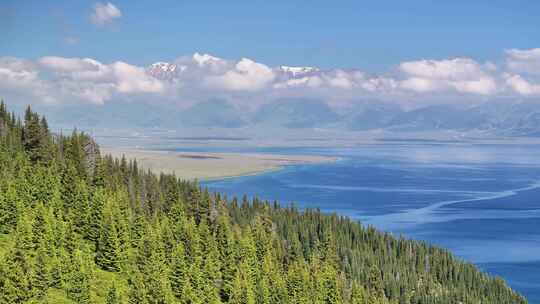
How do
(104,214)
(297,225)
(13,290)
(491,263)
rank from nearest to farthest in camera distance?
(13,290) < (104,214) < (297,225) < (491,263)

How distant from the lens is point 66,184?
102 metres

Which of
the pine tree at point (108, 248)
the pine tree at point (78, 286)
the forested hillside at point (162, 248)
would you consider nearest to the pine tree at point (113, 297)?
the forested hillside at point (162, 248)

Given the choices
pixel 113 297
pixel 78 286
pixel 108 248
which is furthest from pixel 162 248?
pixel 113 297

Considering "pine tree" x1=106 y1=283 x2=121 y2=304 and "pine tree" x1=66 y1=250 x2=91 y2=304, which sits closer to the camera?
"pine tree" x1=106 y1=283 x2=121 y2=304

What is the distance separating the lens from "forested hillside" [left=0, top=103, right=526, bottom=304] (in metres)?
72.1

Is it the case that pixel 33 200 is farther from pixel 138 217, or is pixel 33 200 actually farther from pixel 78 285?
pixel 78 285

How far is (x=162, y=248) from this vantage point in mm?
92562

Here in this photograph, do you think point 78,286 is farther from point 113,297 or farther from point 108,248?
point 108,248

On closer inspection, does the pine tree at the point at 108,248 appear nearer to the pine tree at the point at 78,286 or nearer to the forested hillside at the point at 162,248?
the forested hillside at the point at 162,248

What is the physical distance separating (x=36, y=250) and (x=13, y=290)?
14693 mm

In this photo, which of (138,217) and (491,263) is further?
(491,263)

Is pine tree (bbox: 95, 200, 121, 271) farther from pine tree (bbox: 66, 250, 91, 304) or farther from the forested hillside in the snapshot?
pine tree (bbox: 66, 250, 91, 304)

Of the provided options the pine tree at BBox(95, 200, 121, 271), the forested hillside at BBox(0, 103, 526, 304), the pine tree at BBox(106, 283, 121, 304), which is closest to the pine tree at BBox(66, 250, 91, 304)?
the forested hillside at BBox(0, 103, 526, 304)

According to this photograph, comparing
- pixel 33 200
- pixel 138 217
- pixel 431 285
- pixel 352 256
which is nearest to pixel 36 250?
pixel 33 200
